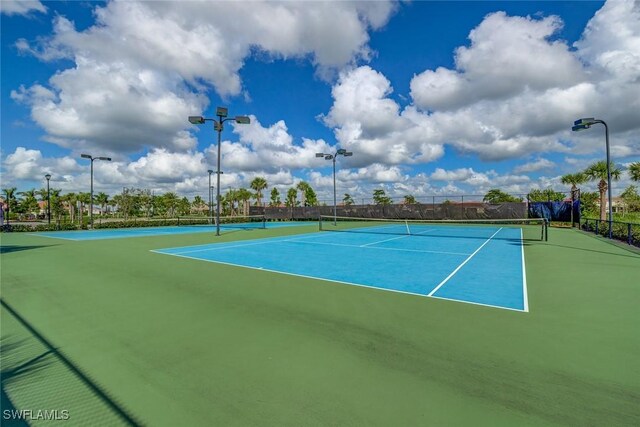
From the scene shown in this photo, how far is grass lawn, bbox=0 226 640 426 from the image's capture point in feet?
9.61

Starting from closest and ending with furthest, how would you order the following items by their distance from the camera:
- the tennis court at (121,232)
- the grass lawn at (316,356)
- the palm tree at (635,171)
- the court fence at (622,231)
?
the grass lawn at (316,356) → the court fence at (622,231) → the tennis court at (121,232) → the palm tree at (635,171)

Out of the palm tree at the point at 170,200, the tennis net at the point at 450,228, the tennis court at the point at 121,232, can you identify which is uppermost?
the palm tree at the point at 170,200

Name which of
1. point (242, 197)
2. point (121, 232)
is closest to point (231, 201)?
point (242, 197)

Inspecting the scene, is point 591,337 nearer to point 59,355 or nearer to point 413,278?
point 413,278

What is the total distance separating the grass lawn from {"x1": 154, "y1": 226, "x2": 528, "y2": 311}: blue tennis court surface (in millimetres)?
759

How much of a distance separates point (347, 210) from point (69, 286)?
3775 centimetres

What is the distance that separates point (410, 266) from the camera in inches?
388

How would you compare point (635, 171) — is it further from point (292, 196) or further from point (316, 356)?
point (292, 196)

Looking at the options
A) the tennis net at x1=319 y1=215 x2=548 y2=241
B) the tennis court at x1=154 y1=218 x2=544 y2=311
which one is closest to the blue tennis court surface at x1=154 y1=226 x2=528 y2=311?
the tennis court at x1=154 y1=218 x2=544 y2=311

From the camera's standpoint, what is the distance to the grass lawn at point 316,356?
2.93 metres

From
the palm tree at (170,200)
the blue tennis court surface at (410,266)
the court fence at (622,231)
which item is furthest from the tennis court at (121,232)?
the palm tree at (170,200)

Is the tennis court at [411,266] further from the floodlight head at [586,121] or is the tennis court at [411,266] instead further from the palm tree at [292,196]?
the palm tree at [292,196]

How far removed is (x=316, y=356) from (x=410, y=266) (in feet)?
21.5

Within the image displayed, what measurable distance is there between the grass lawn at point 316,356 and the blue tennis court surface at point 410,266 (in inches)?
29.9
